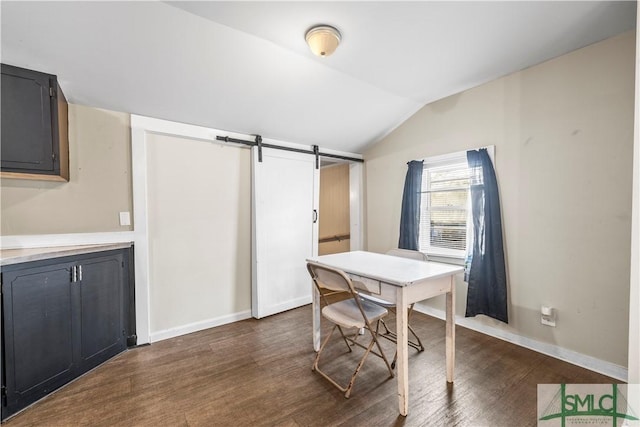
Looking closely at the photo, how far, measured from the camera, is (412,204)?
3336mm

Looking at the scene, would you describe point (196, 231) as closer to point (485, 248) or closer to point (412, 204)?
point (412, 204)

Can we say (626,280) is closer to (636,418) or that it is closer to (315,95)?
Answer: (636,418)

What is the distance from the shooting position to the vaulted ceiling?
5.74ft

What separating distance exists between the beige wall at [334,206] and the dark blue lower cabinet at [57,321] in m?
3.21

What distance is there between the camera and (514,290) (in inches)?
101

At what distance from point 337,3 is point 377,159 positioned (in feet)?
7.76

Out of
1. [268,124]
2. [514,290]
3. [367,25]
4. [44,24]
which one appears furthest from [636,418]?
[44,24]

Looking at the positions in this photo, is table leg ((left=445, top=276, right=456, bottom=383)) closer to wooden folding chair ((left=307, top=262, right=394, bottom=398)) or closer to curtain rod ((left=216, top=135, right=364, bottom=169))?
wooden folding chair ((left=307, top=262, right=394, bottom=398))

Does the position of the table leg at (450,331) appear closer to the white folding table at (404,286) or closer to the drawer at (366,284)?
the white folding table at (404,286)

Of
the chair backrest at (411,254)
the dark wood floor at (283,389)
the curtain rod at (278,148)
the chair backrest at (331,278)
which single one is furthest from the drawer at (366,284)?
the curtain rod at (278,148)

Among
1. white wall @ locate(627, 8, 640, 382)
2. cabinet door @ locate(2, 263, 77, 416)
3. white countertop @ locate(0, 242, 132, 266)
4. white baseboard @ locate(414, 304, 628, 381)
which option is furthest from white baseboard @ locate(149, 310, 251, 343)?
white wall @ locate(627, 8, 640, 382)

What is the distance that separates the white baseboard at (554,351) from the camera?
6.64 feet

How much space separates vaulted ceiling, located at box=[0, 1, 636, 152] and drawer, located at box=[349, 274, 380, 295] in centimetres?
177

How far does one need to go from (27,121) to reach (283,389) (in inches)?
102
